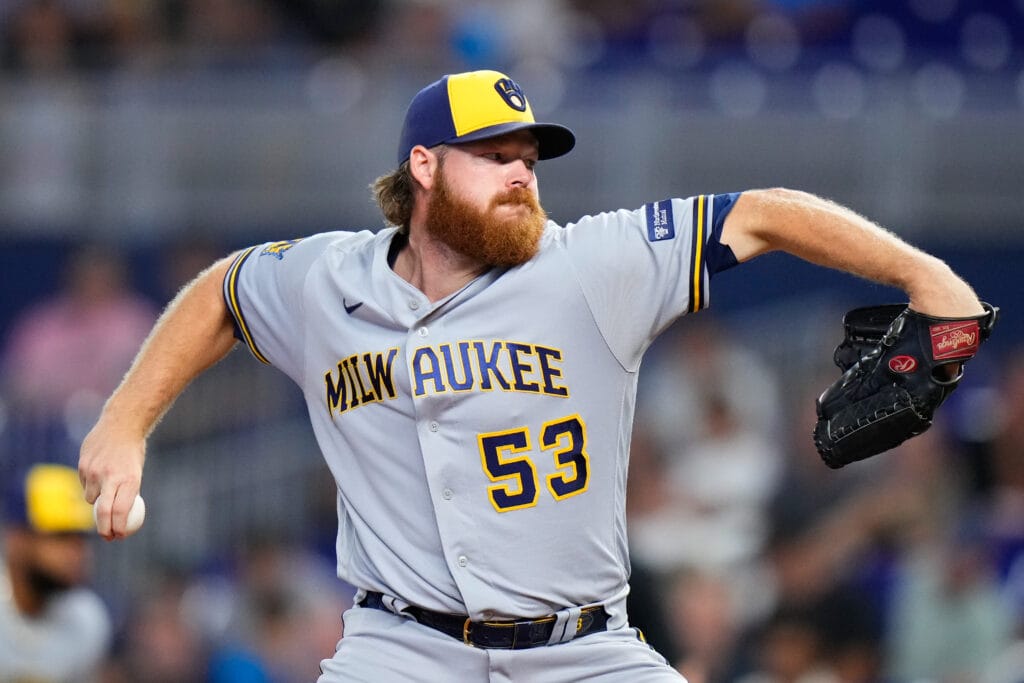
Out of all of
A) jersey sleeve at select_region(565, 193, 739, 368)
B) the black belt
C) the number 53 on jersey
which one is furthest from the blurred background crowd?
jersey sleeve at select_region(565, 193, 739, 368)

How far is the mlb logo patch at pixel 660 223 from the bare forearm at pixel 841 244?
0.15 metres

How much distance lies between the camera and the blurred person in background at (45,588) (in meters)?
6.75

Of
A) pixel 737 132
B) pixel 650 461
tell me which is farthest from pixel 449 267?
pixel 737 132

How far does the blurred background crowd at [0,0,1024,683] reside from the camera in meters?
7.88

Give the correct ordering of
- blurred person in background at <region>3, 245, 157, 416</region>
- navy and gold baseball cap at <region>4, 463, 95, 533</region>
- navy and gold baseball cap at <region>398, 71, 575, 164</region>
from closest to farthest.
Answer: navy and gold baseball cap at <region>398, 71, 575, 164</region>
navy and gold baseball cap at <region>4, 463, 95, 533</region>
blurred person in background at <region>3, 245, 157, 416</region>

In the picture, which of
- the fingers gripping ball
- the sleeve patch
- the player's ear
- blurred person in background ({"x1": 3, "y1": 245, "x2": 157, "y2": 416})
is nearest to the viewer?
the fingers gripping ball

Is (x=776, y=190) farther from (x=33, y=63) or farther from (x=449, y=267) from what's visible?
(x=33, y=63)

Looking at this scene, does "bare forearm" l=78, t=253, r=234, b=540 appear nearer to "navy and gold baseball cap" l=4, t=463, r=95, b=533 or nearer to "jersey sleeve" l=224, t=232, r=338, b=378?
"jersey sleeve" l=224, t=232, r=338, b=378

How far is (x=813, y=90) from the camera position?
10.4 meters

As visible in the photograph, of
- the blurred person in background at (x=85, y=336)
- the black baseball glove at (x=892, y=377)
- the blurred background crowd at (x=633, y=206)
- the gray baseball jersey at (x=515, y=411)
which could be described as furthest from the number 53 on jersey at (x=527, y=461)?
the blurred person in background at (x=85, y=336)

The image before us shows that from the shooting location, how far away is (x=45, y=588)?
682cm

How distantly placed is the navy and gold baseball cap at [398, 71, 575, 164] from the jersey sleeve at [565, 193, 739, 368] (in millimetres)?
403

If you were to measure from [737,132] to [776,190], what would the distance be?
6145 millimetres

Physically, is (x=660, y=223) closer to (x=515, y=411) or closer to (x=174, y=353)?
(x=515, y=411)
